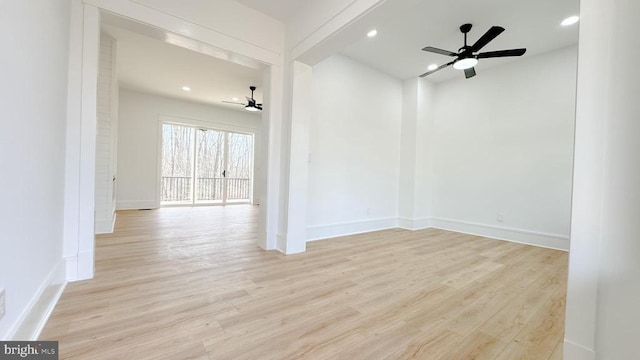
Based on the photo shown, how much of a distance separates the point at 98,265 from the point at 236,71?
369cm

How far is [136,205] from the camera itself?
239 inches

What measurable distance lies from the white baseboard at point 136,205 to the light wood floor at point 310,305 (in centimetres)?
335

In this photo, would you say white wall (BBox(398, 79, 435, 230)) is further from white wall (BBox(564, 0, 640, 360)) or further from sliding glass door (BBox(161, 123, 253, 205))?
sliding glass door (BBox(161, 123, 253, 205))

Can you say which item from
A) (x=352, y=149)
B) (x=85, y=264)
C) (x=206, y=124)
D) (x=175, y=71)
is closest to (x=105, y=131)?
(x=175, y=71)

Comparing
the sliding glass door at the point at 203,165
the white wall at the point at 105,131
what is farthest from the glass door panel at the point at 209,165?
the white wall at the point at 105,131

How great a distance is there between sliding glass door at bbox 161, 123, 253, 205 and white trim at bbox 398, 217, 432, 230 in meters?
5.31

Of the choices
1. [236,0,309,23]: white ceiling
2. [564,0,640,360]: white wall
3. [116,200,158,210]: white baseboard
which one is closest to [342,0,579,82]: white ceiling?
[236,0,309,23]: white ceiling

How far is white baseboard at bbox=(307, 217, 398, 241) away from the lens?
373 cm

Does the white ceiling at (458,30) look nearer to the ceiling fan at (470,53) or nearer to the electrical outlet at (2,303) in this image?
the ceiling fan at (470,53)

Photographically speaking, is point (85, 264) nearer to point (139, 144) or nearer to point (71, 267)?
point (71, 267)

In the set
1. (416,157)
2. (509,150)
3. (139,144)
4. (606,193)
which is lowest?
(606,193)

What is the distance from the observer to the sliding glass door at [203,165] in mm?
6957

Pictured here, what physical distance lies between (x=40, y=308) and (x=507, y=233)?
17.9 ft

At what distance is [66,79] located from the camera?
6.30ft
